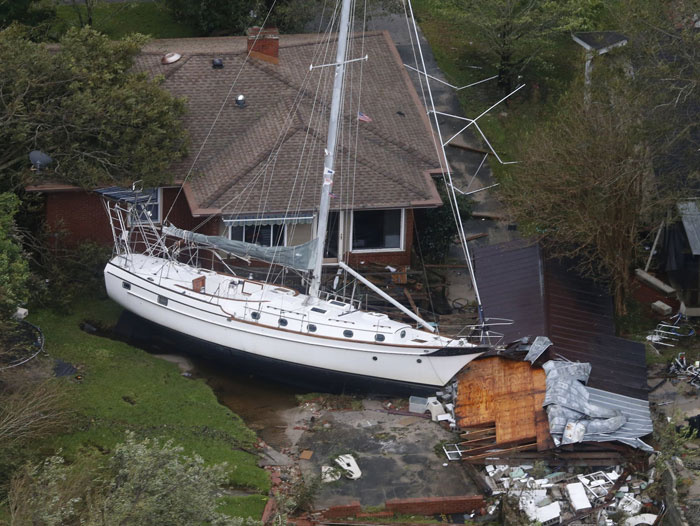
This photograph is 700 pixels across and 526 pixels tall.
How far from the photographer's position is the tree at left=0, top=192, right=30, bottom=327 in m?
25.8

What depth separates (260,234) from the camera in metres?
32.2

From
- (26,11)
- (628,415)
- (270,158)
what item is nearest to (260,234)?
(270,158)

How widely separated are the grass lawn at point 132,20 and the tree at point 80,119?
39.3ft

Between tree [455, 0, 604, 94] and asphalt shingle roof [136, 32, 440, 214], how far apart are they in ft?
17.6

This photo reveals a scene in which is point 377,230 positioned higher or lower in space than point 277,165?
lower

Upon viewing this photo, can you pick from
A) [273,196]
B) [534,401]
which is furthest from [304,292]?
[534,401]

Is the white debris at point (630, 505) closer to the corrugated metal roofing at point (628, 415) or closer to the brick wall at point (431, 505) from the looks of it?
the corrugated metal roofing at point (628, 415)

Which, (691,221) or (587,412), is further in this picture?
(691,221)

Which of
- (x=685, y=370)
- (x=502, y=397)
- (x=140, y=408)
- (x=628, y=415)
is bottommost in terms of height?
(x=140, y=408)

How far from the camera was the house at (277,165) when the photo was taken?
31.6 metres

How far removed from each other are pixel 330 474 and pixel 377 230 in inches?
377

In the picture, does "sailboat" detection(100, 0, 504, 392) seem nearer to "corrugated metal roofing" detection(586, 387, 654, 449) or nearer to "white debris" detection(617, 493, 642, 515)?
"corrugated metal roofing" detection(586, 387, 654, 449)

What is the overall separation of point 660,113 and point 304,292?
423 inches

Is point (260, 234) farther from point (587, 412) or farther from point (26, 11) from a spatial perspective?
point (26, 11)
